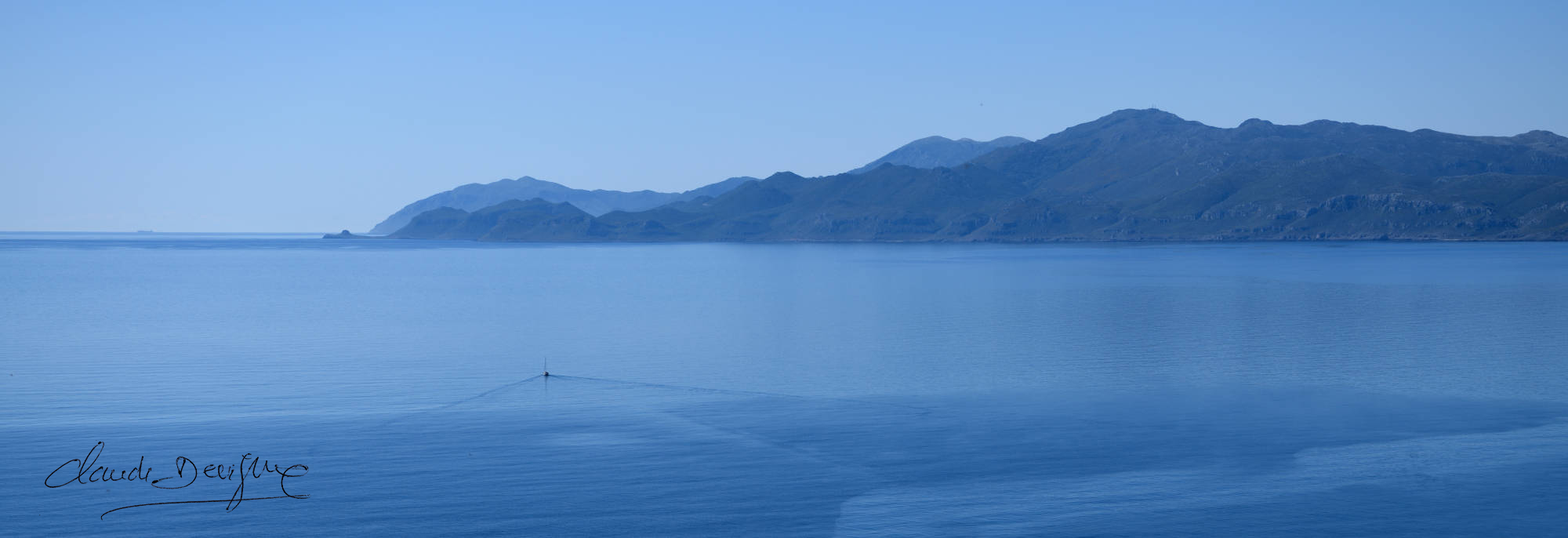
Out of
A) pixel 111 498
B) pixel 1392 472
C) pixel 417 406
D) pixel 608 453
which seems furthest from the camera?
pixel 417 406

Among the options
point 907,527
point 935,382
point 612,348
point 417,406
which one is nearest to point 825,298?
point 612,348

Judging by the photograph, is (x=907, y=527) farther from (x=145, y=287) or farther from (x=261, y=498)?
(x=145, y=287)

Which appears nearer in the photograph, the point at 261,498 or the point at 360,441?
the point at 261,498

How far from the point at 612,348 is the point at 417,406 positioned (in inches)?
531

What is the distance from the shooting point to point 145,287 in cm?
8156

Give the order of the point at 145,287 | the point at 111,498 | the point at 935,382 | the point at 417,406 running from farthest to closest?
the point at 145,287
the point at 935,382
the point at 417,406
the point at 111,498

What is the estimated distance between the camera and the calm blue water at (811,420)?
16.7m
